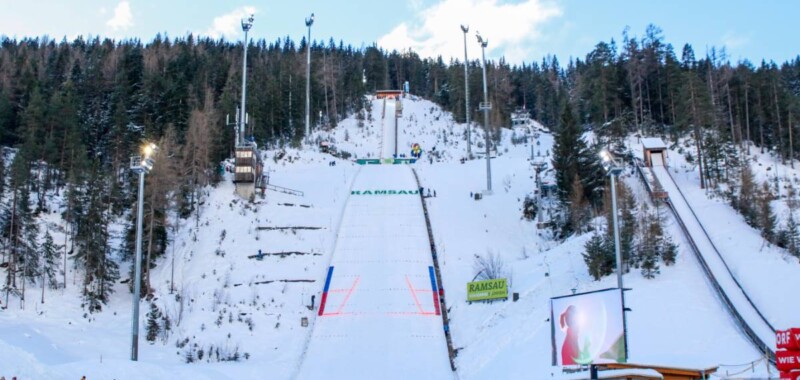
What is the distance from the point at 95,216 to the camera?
117 feet

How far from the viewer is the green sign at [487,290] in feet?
105

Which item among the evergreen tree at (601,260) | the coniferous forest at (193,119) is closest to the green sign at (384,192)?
the coniferous forest at (193,119)

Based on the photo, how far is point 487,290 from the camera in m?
32.6

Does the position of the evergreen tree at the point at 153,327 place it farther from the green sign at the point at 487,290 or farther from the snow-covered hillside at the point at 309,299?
the green sign at the point at 487,290

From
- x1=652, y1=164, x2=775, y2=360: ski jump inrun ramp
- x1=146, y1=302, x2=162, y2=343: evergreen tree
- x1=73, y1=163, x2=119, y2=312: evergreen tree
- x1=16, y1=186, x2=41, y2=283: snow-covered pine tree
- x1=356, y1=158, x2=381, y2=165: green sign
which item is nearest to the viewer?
x1=652, y1=164, x2=775, y2=360: ski jump inrun ramp

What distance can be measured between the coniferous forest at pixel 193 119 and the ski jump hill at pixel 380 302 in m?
9.89

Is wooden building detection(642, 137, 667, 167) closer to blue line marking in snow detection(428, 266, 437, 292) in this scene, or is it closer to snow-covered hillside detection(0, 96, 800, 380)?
snow-covered hillside detection(0, 96, 800, 380)

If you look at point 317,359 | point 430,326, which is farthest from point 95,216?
point 430,326

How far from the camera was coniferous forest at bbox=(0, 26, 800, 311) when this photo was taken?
37.2 metres

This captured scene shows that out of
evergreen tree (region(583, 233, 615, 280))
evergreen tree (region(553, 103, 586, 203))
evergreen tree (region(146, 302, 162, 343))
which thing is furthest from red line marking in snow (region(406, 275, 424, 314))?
evergreen tree (region(553, 103, 586, 203))

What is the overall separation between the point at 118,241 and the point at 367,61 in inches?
3545

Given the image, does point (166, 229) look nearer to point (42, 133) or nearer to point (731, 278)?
point (42, 133)

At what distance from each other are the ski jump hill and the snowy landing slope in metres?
0.04

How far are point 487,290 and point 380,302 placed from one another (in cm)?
541
